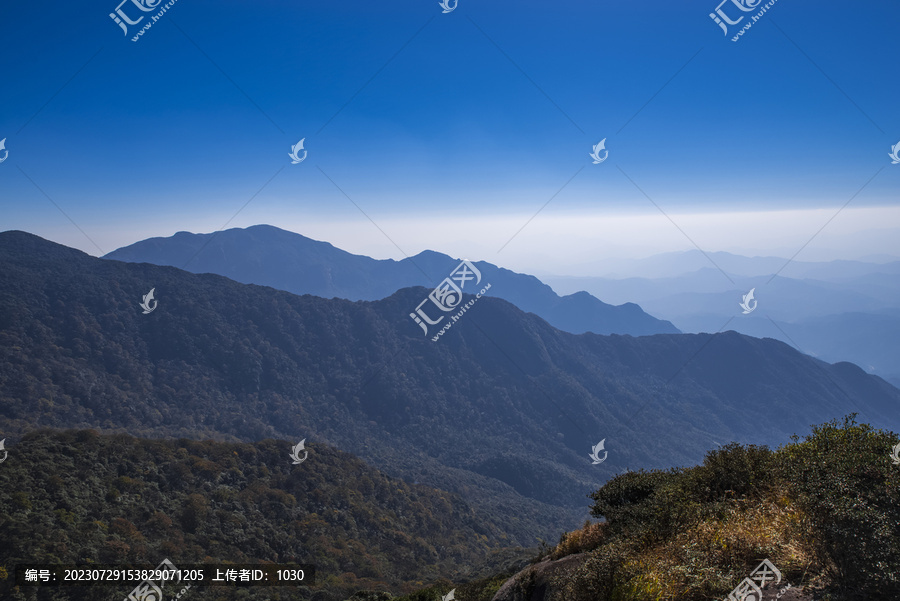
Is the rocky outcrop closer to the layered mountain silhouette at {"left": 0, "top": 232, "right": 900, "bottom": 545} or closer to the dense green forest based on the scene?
the dense green forest

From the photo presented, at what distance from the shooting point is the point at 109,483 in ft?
135

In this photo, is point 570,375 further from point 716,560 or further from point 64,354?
point 716,560

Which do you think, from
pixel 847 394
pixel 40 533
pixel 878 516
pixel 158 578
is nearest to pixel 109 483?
pixel 40 533

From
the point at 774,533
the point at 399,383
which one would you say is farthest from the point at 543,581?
the point at 399,383

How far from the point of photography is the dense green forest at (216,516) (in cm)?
3297

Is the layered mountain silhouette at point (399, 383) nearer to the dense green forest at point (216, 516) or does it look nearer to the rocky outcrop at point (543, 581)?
the dense green forest at point (216, 516)

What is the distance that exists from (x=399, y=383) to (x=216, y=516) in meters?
106

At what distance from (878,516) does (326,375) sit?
149 metres

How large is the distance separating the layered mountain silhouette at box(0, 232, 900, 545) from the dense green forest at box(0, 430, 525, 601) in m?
28.9

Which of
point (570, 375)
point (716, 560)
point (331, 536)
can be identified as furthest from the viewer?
point (570, 375)

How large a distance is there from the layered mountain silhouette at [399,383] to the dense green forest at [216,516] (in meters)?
28.9

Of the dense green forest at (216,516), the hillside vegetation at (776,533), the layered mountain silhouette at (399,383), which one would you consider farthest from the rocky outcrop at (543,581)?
the layered mountain silhouette at (399,383)

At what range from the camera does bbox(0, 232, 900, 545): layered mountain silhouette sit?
4011 inches

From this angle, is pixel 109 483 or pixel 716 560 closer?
pixel 716 560
